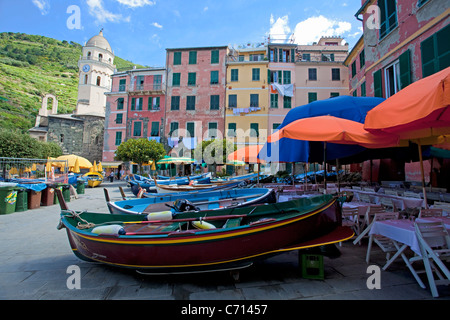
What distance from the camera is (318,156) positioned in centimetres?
835

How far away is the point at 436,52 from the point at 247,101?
20445 millimetres

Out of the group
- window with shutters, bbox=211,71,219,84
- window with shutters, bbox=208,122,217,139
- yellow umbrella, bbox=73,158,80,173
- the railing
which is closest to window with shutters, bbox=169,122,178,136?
window with shutters, bbox=208,122,217,139

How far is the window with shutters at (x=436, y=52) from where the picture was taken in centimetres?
710

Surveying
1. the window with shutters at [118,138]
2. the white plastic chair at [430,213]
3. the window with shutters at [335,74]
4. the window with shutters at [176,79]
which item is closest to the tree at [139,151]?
the window with shutters at [118,138]

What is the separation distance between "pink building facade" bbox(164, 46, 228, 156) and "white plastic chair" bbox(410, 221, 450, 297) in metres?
24.6

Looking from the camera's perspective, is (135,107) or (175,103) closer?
(175,103)

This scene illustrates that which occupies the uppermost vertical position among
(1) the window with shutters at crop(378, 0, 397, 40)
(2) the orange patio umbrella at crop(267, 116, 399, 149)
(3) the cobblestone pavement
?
(1) the window with shutters at crop(378, 0, 397, 40)

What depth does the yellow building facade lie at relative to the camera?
26469mm

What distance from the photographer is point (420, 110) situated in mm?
2889

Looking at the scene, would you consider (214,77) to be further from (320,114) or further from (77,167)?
(320,114)

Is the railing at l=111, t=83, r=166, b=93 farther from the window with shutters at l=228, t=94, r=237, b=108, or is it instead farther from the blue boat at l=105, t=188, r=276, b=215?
the blue boat at l=105, t=188, r=276, b=215

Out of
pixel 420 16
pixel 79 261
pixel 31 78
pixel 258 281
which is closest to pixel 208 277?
pixel 258 281

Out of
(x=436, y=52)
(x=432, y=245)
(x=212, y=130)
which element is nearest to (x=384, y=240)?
(x=432, y=245)

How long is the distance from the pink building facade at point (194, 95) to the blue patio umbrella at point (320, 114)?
1877 cm
